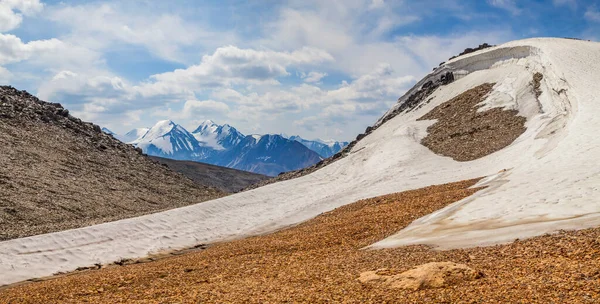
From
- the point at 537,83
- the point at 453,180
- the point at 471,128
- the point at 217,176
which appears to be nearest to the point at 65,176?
the point at 453,180

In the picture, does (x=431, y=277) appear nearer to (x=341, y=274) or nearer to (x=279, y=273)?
(x=341, y=274)

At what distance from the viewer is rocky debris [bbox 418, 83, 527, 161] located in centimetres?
2996

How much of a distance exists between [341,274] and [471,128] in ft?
88.0

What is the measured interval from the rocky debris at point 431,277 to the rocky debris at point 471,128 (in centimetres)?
2214

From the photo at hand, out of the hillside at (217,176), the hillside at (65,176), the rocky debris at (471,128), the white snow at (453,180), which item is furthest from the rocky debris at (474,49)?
the hillside at (217,176)

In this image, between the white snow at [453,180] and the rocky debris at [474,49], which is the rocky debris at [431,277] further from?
the rocky debris at [474,49]

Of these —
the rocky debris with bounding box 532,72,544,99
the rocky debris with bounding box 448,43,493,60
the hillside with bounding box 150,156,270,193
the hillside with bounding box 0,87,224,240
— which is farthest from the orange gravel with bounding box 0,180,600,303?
the hillside with bounding box 150,156,270,193

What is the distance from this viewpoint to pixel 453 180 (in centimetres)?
2489

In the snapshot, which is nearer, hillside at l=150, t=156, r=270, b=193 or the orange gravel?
the orange gravel

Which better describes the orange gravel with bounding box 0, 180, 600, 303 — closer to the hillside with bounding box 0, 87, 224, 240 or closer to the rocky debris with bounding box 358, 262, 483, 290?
Result: the rocky debris with bounding box 358, 262, 483, 290

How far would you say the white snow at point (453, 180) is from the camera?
13.6 meters

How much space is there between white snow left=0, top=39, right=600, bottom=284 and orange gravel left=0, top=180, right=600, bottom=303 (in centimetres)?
134

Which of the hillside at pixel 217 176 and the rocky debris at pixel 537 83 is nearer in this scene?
the rocky debris at pixel 537 83

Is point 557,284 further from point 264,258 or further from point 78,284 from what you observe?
point 78,284
